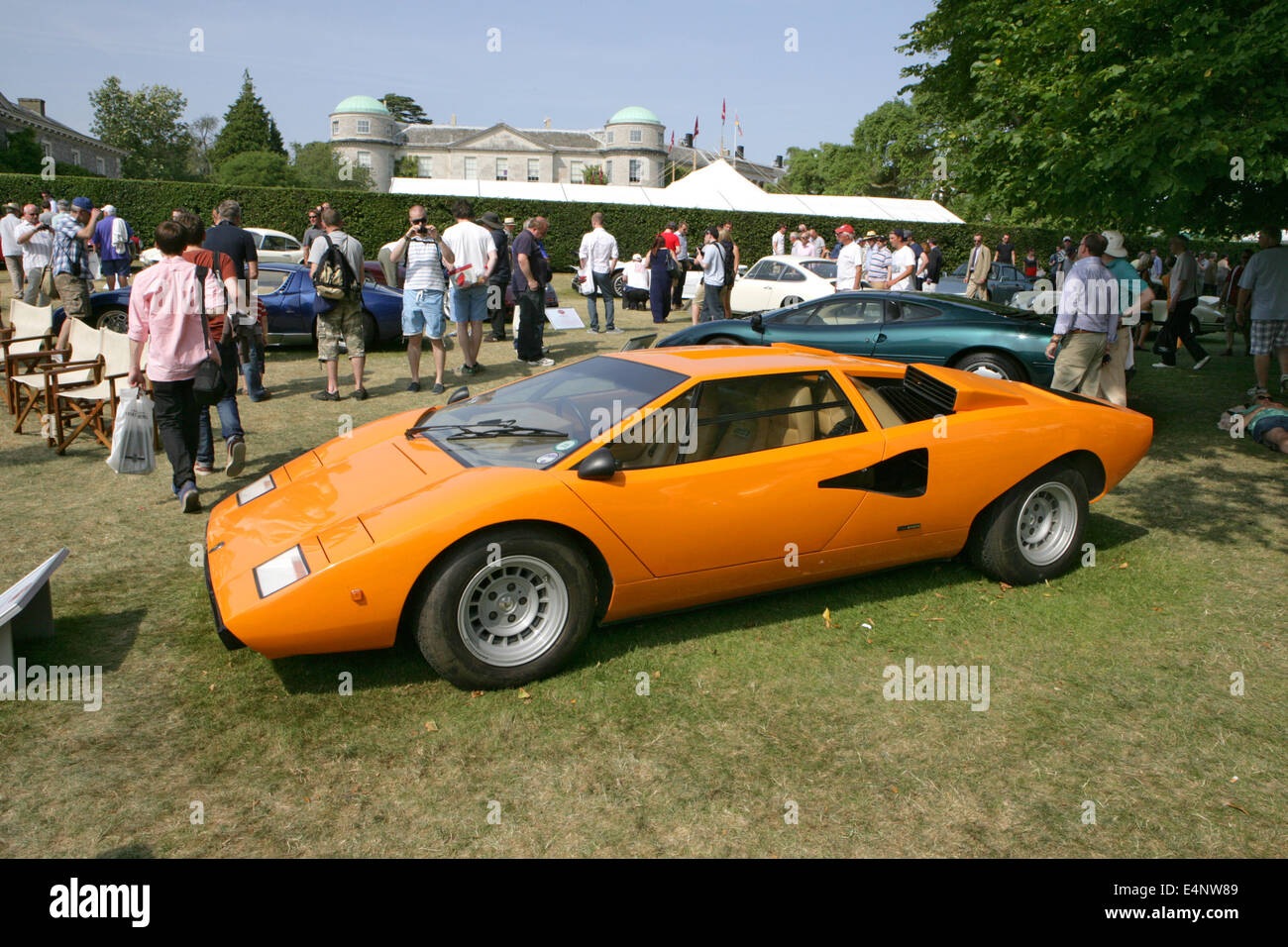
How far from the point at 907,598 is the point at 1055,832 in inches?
75.6

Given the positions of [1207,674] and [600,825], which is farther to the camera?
[1207,674]

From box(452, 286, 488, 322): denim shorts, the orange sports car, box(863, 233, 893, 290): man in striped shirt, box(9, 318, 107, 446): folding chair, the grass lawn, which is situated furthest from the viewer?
box(863, 233, 893, 290): man in striped shirt

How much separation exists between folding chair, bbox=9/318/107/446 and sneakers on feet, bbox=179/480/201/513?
2305mm

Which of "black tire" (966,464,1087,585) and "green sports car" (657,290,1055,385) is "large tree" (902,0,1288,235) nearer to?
"green sports car" (657,290,1055,385)

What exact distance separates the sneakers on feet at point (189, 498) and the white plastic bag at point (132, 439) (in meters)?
0.33

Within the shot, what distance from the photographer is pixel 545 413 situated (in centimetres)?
453

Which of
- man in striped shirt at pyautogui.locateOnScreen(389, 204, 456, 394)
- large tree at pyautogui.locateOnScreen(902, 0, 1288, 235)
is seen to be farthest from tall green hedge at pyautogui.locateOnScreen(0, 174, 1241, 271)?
man in striped shirt at pyautogui.locateOnScreen(389, 204, 456, 394)

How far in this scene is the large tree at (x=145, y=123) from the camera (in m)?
67.2

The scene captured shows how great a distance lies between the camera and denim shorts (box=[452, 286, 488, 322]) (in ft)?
34.4

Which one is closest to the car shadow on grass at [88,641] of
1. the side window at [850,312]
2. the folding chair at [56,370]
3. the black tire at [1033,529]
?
the folding chair at [56,370]

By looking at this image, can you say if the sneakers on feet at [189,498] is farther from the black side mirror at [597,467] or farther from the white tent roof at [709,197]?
the white tent roof at [709,197]

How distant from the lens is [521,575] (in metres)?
3.82

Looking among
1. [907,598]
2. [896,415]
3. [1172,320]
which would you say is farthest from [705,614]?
[1172,320]
